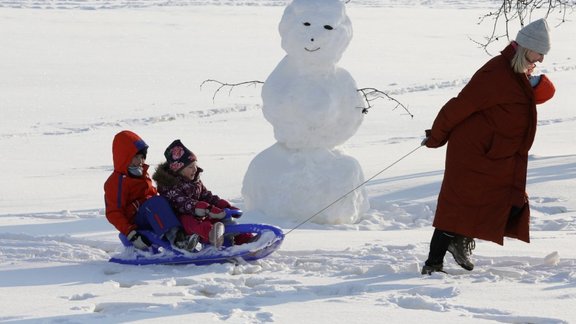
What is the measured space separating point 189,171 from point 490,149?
6.20 feet

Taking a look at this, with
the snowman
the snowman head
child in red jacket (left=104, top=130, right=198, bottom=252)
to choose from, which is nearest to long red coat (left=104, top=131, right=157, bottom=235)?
child in red jacket (left=104, top=130, right=198, bottom=252)

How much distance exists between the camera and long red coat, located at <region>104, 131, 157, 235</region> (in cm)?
640

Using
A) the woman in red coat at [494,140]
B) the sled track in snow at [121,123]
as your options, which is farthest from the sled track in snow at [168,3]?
the woman in red coat at [494,140]

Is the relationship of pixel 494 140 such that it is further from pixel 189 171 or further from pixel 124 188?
pixel 124 188

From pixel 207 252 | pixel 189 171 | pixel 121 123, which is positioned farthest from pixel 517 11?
A: pixel 121 123

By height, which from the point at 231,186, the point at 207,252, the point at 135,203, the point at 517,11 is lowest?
the point at 207,252

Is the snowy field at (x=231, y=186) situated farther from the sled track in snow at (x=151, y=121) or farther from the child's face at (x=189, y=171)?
the child's face at (x=189, y=171)

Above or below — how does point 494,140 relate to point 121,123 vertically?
below

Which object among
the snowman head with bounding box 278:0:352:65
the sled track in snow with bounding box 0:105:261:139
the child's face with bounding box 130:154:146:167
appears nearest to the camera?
the child's face with bounding box 130:154:146:167

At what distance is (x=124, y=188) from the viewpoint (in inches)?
255

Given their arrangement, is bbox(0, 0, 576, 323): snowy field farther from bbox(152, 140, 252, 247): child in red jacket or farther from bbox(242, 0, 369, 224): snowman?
bbox(152, 140, 252, 247): child in red jacket

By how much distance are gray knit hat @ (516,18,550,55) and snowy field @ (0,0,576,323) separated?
4.31 feet

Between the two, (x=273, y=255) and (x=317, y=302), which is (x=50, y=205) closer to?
(x=273, y=255)

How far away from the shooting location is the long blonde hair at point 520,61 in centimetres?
566
